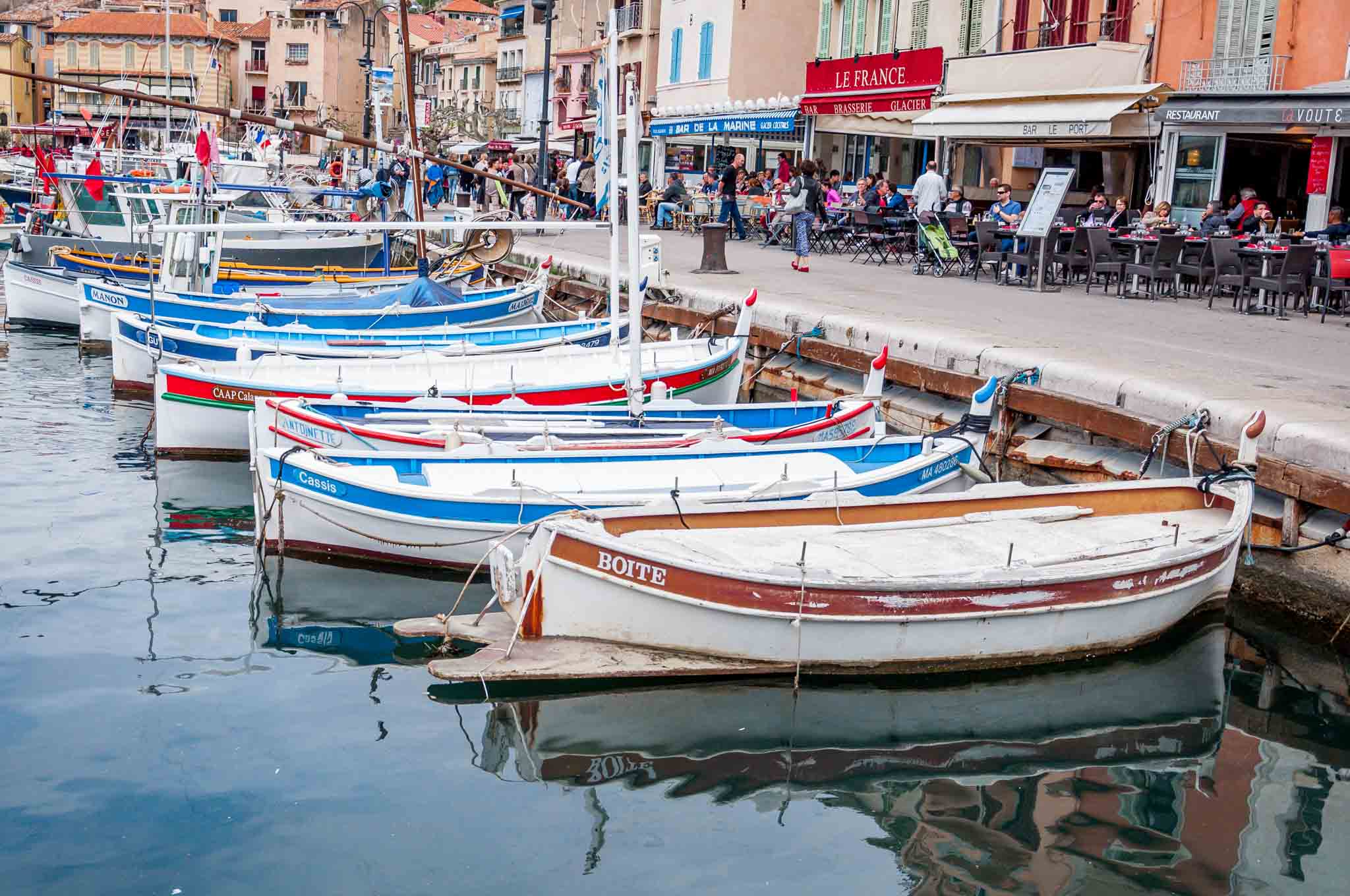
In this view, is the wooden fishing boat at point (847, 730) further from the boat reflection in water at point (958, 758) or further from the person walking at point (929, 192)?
the person walking at point (929, 192)

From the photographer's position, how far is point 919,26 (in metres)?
29.9

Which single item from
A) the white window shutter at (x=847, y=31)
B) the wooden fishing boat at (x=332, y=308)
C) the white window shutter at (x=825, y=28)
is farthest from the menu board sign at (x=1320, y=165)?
the white window shutter at (x=825, y=28)

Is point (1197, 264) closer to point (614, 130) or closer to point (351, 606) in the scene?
point (614, 130)

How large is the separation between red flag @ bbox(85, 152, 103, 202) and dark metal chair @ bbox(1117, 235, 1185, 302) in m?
16.8

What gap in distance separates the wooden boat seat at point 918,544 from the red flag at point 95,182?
1928 centimetres

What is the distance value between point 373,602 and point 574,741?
287 cm

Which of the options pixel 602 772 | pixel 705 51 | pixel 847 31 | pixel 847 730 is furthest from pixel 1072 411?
pixel 705 51

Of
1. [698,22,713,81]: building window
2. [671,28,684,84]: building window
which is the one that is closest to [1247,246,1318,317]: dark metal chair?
[698,22,713,81]: building window

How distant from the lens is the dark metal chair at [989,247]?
64.2 feet

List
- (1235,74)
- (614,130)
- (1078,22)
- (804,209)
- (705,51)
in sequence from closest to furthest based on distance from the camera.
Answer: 1. (614,130)
2. (1235,74)
3. (804,209)
4. (1078,22)
5. (705,51)

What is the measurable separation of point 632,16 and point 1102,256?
3423cm

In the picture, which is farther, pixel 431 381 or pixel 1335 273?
pixel 1335 273

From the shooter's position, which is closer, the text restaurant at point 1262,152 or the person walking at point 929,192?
the text restaurant at point 1262,152

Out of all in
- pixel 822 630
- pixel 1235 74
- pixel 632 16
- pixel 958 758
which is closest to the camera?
pixel 958 758
